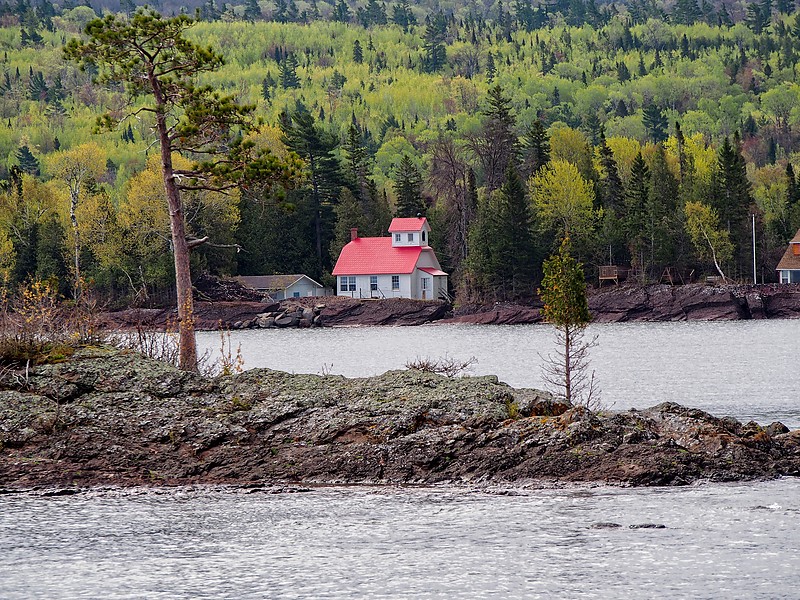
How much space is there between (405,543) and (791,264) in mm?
89141

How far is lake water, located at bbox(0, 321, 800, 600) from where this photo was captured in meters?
13.1

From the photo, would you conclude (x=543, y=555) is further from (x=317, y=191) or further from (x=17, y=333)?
(x=317, y=191)

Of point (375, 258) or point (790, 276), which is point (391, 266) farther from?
Answer: point (790, 276)

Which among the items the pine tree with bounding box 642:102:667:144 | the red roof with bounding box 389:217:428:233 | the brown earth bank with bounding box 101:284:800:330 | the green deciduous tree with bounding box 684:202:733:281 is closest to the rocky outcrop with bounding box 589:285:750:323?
the brown earth bank with bounding box 101:284:800:330

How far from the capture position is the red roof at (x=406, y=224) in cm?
10009

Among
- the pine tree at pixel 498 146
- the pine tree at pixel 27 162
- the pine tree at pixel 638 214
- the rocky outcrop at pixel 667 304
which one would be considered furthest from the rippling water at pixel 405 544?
the pine tree at pixel 27 162

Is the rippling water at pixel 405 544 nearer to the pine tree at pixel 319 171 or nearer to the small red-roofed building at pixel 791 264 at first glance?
the small red-roofed building at pixel 791 264

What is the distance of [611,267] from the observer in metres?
98.5

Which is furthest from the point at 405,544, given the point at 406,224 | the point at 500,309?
the point at 406,224

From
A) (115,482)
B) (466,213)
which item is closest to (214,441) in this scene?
(115,482)

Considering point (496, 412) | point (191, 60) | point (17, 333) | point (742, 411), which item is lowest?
point (742, 411)

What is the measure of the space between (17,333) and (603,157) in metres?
92.6

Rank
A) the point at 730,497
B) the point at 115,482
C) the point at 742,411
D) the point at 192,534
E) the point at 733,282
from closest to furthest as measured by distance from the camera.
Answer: the point at 192,534 → the point at 730,497 → the point at 115,482 → the point at 742,411 → the point at 733,282

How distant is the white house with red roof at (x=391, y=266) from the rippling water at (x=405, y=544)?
3197 inches
